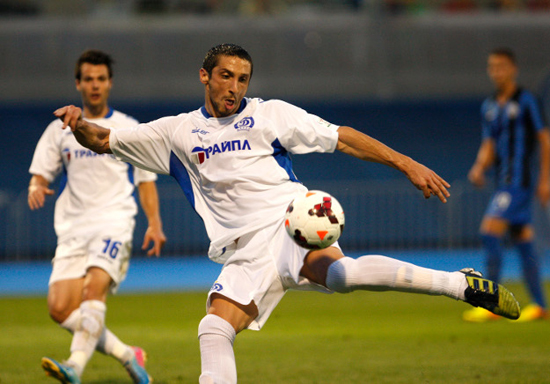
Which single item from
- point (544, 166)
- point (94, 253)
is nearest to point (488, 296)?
point (94, 253)

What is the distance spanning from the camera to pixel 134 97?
801 inches

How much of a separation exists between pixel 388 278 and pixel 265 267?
762 mm

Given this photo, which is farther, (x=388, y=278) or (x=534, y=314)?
(x=534, y=314)

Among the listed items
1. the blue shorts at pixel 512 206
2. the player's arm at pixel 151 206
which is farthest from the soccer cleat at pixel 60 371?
the blue shorts at pixel 512 206

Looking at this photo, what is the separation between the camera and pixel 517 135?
34.1ft

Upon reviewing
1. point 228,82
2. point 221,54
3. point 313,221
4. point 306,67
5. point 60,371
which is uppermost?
point 221,54

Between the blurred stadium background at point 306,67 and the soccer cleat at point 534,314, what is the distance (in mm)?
9463

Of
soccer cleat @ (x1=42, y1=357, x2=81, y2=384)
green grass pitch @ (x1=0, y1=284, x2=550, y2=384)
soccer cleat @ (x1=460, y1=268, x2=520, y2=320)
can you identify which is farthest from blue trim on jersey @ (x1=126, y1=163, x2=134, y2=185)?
soccer cleat @ (x1=460, y1=268, x2=520, y2=320)

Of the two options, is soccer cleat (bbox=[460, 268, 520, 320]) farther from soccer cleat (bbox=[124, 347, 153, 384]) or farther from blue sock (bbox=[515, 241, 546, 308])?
blue sock (bbox=[515, 241, 546, 308])

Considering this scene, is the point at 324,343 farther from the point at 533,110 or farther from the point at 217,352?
the point at 217,352

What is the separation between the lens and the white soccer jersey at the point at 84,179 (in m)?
7.12

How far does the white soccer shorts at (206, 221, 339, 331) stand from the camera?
5.07m

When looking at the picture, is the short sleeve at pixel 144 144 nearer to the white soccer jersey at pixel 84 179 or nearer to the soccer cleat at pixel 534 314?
the white soccer jersey at pixel 84 179

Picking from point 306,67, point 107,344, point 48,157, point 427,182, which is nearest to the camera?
point 427,182
